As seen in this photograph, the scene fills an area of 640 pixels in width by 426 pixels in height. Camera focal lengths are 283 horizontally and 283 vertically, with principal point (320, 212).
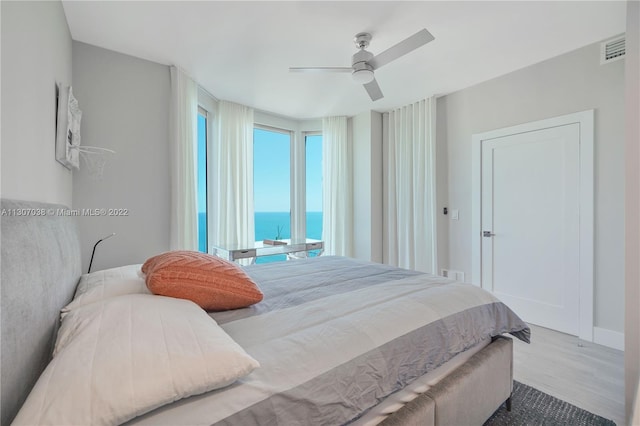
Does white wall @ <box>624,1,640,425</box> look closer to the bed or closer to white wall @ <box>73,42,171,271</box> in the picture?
the bed

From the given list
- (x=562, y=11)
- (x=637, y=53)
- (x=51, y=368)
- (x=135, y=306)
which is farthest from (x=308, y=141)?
(x=51, y=368)

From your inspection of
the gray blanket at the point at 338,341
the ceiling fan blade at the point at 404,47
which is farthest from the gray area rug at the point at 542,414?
the ceiling fan blade at the point at 404,47

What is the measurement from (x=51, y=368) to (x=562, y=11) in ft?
10.5

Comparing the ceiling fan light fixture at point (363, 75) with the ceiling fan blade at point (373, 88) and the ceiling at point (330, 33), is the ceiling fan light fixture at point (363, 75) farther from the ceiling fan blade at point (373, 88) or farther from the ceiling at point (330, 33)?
the ceiling at point (330, 33)

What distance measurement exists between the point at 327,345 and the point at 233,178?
3.00 meters

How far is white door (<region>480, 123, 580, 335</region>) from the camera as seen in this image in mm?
2629

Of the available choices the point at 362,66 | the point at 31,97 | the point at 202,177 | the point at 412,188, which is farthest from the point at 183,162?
the point at 412,188

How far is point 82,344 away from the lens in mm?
706

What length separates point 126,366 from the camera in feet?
2.12

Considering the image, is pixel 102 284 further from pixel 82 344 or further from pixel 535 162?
pixel 535 162

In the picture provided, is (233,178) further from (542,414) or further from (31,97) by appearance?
(542,414)

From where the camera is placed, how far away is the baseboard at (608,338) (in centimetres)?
232

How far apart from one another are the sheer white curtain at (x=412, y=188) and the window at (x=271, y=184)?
160 centimetres

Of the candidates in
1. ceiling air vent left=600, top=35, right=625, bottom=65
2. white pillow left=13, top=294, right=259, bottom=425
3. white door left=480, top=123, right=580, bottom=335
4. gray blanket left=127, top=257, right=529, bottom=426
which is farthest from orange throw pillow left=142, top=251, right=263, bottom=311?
ceiling air vent left=600, top=35, right=625, bottom=65
